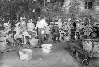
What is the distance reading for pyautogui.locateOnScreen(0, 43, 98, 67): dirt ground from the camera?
326 inches

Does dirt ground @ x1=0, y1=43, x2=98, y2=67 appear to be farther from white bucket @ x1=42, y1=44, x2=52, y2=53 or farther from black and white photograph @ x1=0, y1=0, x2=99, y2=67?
white bucket @ x1=42, y1=44, x2=52, y2=53

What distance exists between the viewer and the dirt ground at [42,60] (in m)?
8.28

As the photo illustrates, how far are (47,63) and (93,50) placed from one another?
2050 millimetres

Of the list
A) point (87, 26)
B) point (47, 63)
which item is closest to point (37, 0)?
point (87, 26)

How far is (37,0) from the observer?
39.5 ft

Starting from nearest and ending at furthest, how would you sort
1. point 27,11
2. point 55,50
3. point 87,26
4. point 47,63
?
1. point 47,63
2. point 55,50
3. point 87,26
4. point 27,11

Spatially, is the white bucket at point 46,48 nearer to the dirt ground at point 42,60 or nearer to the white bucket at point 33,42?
the dirt ground at point 42,60

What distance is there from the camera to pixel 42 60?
8.73 metres

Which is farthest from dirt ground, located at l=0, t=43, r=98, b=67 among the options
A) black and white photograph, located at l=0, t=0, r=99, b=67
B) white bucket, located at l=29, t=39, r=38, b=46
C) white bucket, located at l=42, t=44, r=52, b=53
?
white bucket, located at l=29, t=39, r=38, b=46

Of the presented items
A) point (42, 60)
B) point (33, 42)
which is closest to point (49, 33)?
point (33, 42)

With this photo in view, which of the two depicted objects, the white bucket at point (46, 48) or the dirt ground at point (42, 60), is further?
the white bucket at point (46, 48)

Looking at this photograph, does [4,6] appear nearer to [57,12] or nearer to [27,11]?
[27,11]

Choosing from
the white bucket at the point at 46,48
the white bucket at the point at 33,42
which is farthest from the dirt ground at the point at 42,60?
the white bucket at the point at 33,42

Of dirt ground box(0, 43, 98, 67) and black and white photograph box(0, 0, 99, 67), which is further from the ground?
black and white photograph box(0, 0, 99, 67)
